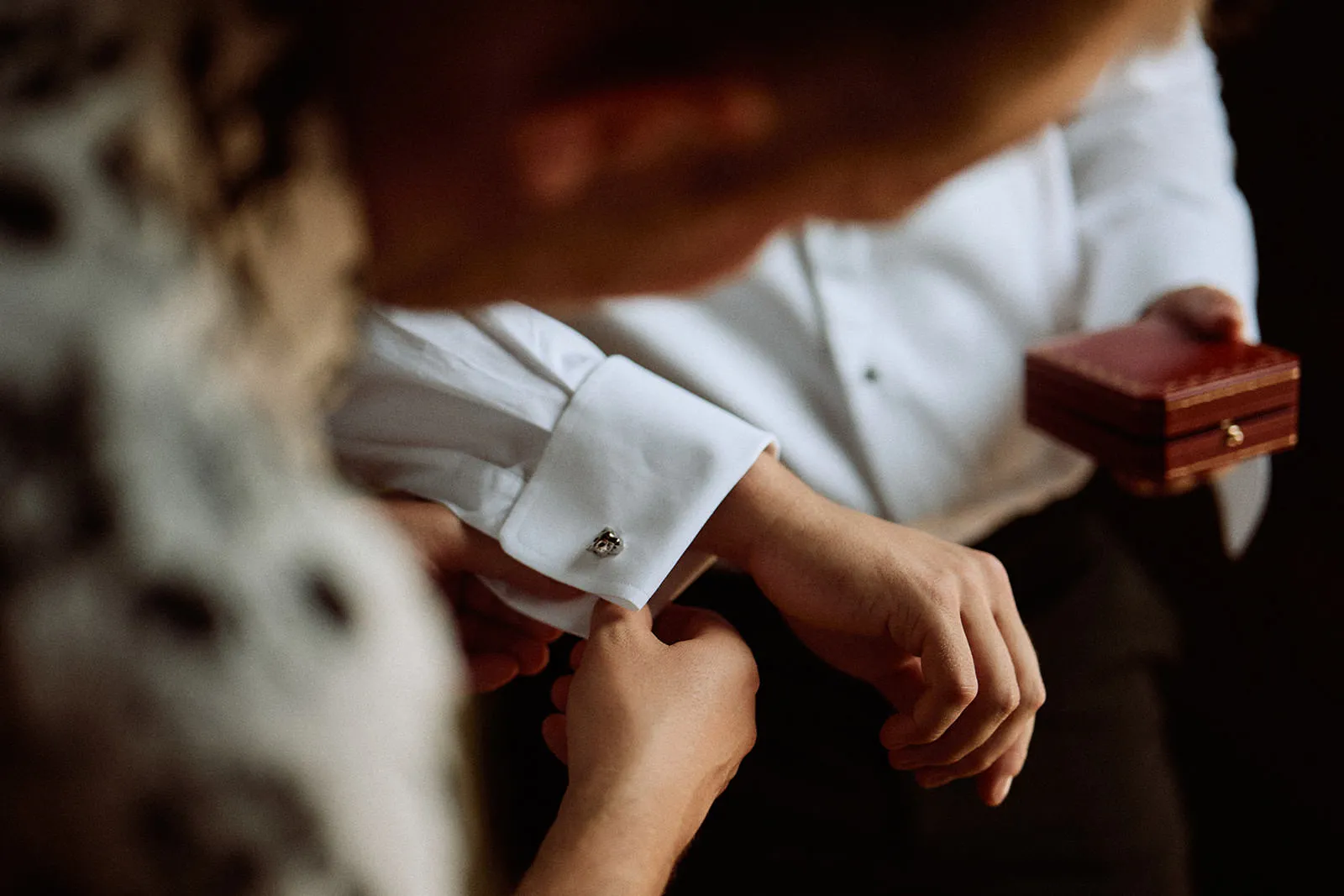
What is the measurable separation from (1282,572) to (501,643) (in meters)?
0.59

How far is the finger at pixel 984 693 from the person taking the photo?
39 centimetres

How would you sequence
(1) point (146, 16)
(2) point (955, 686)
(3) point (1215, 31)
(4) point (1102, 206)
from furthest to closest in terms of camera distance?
(4) point (1102, 206) < (3) point (1215, 31) < (2) point (955, 686) < (1) point (146, 16)

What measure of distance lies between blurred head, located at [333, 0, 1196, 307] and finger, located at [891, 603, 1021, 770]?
24cm

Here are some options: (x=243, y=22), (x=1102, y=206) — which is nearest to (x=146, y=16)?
(x=243, y=22)

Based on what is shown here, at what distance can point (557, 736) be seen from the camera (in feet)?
1.14

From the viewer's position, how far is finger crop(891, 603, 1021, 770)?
388 millimetres

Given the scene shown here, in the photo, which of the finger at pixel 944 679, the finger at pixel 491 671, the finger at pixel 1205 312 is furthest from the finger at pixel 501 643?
the finger at pixel 1205 312

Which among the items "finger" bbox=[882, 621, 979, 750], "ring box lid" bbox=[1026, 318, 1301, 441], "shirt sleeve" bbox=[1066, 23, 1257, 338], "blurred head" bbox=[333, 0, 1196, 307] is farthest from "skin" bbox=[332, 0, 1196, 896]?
"shirt sleeve" bbox=[1066, 23, 1257, 338]

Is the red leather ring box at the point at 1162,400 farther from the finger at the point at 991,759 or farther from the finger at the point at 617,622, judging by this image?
the finger at the point at 617,622

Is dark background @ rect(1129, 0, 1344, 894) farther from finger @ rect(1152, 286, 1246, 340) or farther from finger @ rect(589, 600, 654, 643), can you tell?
finger @ rect(589, 600, 654, 643)

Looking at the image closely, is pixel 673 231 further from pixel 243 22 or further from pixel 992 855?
pixel 992 855

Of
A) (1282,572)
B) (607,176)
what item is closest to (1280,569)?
Answer: (1282,572)

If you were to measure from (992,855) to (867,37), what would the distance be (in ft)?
1.44

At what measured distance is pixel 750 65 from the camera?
0.54 feet
